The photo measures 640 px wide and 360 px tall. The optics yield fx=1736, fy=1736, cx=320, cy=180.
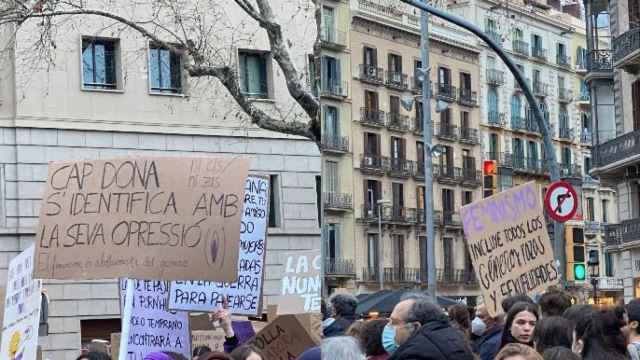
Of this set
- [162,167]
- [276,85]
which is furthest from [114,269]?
[276,85]

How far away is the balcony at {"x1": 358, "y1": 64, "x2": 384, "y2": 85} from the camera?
24.5ft

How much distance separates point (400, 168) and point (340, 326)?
2814mm

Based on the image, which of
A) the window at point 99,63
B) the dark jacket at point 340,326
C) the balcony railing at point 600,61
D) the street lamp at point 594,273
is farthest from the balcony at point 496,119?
the window at point 99,63

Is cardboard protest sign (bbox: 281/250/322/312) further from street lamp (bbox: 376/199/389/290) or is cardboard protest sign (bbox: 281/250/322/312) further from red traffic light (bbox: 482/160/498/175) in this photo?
street lamp (bbox: 376/199/389/290)

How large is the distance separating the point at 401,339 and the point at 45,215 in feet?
15.7

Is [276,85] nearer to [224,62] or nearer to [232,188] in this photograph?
[224,62]

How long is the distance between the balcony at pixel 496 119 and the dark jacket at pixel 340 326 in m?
1.44

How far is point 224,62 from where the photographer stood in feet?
42.3

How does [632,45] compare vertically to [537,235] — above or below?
above

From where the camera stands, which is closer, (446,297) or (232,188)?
(446,297)

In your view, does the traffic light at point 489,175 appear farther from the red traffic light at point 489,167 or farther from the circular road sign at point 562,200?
the circular road sign at point 562,200

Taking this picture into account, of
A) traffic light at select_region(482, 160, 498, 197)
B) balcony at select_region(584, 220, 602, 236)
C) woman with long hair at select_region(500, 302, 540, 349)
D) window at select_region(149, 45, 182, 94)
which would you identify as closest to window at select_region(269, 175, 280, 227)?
window at select_region(149, 45, 182, 94)

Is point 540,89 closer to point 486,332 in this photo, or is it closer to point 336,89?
point 336,89

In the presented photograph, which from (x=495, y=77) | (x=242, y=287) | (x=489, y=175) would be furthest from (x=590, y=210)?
(x=489, y=175)
